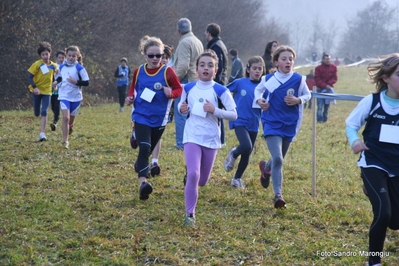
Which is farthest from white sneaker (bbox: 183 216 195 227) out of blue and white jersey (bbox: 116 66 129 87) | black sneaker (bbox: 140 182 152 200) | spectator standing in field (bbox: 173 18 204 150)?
blue and white jersey (bbox: 116 66 129 87)

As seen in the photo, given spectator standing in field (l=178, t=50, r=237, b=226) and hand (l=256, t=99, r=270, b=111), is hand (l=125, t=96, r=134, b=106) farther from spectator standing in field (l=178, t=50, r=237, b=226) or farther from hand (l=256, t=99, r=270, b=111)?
hand (l=256, t=99, r=270, b=111)

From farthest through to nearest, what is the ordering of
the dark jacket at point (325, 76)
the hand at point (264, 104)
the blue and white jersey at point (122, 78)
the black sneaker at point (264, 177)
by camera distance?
the blue and white jersey at point (122, 78) < the dark jacket at point (325, 76) < the black sneaker at point (264, 177) < the hand at point (264, 104)

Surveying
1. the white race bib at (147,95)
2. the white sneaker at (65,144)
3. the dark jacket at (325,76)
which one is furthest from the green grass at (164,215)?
the dark jacket at (325,76)

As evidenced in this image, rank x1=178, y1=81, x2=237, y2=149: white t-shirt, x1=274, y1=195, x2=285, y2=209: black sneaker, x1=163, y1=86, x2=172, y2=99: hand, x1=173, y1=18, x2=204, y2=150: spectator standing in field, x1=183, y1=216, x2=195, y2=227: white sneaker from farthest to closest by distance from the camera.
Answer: x1=173, y1=18, x2=204, y2=150: spectator standing in field
x1=163, y1=86, x2=172, y2=99: hand
x1=274, y1=195, x2=285, y2=209: black sneaker
x1=178, y1=81, x2=237, y2=149: white t-shirt
x1=183, y1=216, x2=195, y2=227: white sneaker

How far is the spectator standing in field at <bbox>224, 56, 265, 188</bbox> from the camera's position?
8.45m

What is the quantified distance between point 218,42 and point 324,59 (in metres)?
9.08

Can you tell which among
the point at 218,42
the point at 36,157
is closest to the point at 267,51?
the point at 218,42

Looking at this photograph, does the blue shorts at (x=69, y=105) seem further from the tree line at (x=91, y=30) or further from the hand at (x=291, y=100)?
the tree line at (x=91, y=30)

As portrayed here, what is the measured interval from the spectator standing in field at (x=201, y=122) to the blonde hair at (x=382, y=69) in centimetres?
183

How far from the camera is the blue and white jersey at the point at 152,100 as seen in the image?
25.0 feet

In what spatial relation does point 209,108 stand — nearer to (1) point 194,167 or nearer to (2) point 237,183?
(1) point 194,167

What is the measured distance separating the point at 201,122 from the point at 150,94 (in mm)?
1115

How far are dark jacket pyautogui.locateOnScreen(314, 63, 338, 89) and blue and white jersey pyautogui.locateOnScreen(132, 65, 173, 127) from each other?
12.4 metres

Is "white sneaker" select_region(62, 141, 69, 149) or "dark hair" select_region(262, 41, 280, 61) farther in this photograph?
"white sneaker" select_region(62, 141, 69, 149)
